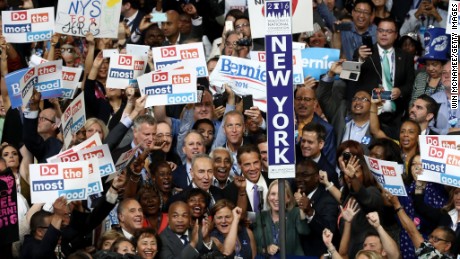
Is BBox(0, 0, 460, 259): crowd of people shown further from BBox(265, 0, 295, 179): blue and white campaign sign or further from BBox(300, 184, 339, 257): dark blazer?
BBox(265, 0, 295, 179): blue and white campaign sign

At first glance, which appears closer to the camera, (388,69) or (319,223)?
(319,223)

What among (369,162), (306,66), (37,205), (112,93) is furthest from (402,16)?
(37,205)

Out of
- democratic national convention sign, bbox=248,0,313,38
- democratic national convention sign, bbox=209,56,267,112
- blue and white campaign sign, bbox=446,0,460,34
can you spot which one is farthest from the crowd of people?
democratic national convention sign, bbox=248,0,313,38

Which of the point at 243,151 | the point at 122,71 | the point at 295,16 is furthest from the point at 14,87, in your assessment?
the point at 295,16

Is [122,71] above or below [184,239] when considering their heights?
above

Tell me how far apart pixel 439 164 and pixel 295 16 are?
3188 mm

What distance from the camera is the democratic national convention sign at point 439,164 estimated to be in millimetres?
16859

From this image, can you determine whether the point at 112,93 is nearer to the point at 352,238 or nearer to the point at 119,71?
the point at 119,71

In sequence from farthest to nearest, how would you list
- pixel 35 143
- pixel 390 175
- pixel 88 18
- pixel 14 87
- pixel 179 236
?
1. pixel 88 18
2. pixel 14 87
3. pixel 35 143
4. pixel 390 175
5. pixel 179 236

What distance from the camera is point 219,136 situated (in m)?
19.0

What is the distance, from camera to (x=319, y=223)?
16.9 metres

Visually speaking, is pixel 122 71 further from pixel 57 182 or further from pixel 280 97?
pixel 280 97

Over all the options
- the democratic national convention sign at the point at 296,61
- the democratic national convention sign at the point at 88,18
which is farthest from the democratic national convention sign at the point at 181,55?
the democratic national convention sign at the point at 88,18

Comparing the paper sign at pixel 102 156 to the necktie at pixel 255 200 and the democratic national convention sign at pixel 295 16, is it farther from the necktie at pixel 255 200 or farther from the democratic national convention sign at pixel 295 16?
the democratic national convention sign at pixel 295 16
